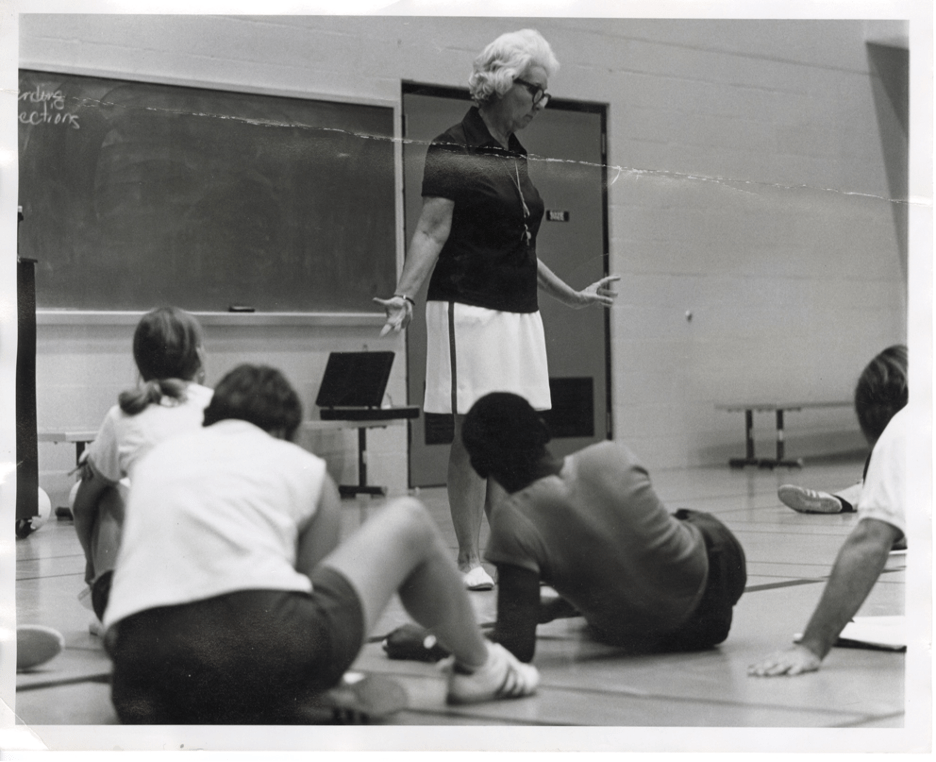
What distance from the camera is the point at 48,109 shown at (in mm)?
2188

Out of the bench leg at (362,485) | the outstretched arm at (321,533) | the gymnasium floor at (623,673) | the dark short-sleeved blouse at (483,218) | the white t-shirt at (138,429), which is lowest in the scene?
the gymnasium floor at (623,673)

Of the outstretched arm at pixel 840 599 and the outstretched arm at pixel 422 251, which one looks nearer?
the outstretched arm at pixel 840 599

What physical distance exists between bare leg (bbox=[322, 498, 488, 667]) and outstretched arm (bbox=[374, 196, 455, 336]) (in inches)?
15.9

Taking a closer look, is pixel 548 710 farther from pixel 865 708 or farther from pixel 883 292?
pixel 883 292

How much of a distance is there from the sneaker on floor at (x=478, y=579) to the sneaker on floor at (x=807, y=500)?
0.67 metres

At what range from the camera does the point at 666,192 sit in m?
2.20

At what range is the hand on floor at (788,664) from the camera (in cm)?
193

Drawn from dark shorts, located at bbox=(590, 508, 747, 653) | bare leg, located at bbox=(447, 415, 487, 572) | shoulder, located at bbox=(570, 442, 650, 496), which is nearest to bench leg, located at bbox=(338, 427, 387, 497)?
bare leg, located at bbox=(447, 415, 487, 572)

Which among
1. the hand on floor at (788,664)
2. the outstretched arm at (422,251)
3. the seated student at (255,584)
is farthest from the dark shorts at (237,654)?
the hand on floor at (788,664)

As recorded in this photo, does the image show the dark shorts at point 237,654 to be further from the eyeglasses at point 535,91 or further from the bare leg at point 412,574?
the eyeglasses at point 535,91

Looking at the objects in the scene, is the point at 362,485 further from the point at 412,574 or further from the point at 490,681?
the point at 490,681

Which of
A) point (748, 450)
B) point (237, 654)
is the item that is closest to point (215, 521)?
point (237, 654)

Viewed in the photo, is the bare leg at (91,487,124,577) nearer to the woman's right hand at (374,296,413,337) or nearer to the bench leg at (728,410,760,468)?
the woman's right hand at (374,296,413,337)

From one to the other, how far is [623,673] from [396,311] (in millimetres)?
730
